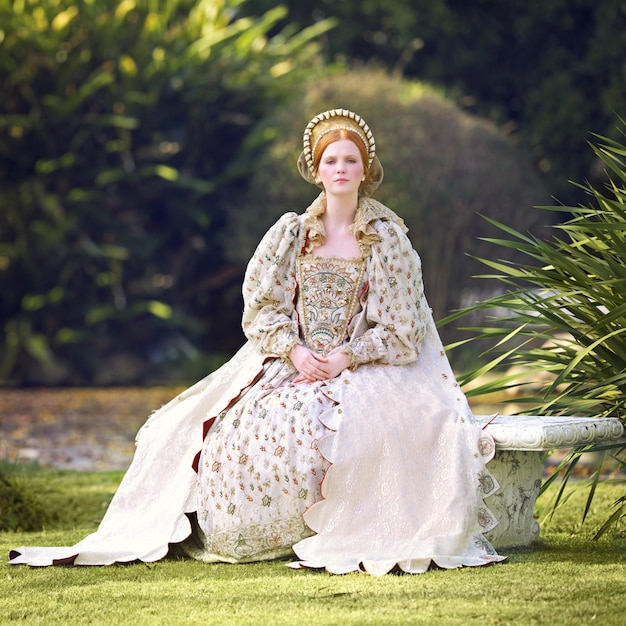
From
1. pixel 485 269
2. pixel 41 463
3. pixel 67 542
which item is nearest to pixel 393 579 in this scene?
pixel 67 542

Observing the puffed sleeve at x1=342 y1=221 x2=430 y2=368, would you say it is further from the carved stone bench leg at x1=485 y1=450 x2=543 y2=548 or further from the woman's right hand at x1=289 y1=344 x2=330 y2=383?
the carved stone bench leg at x1=485 y1=450 x2=543 y2=548

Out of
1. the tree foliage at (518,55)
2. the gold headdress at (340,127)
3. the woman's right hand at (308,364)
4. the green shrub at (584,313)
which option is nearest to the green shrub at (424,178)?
the tree foliage at (518,55)

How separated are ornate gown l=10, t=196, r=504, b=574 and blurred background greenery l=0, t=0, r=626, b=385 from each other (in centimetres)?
865

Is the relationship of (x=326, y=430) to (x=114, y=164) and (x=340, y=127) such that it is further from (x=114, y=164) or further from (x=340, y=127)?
(x=114, y=164)

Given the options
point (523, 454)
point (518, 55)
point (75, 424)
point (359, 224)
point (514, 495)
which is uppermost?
point (518, 55)

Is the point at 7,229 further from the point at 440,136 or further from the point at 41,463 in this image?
the point at 41,463

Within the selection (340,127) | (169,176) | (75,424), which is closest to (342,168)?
Answer: (340,127)

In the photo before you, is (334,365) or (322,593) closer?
(322,593)

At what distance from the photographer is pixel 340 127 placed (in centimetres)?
433

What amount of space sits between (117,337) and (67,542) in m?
9.97

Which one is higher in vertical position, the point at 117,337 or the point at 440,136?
the point at 440,136

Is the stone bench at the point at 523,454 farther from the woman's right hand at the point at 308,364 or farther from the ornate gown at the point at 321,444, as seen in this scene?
the woman's right hand at the point at 308,364

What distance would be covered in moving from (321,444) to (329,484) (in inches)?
5.2

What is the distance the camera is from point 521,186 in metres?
14.0
